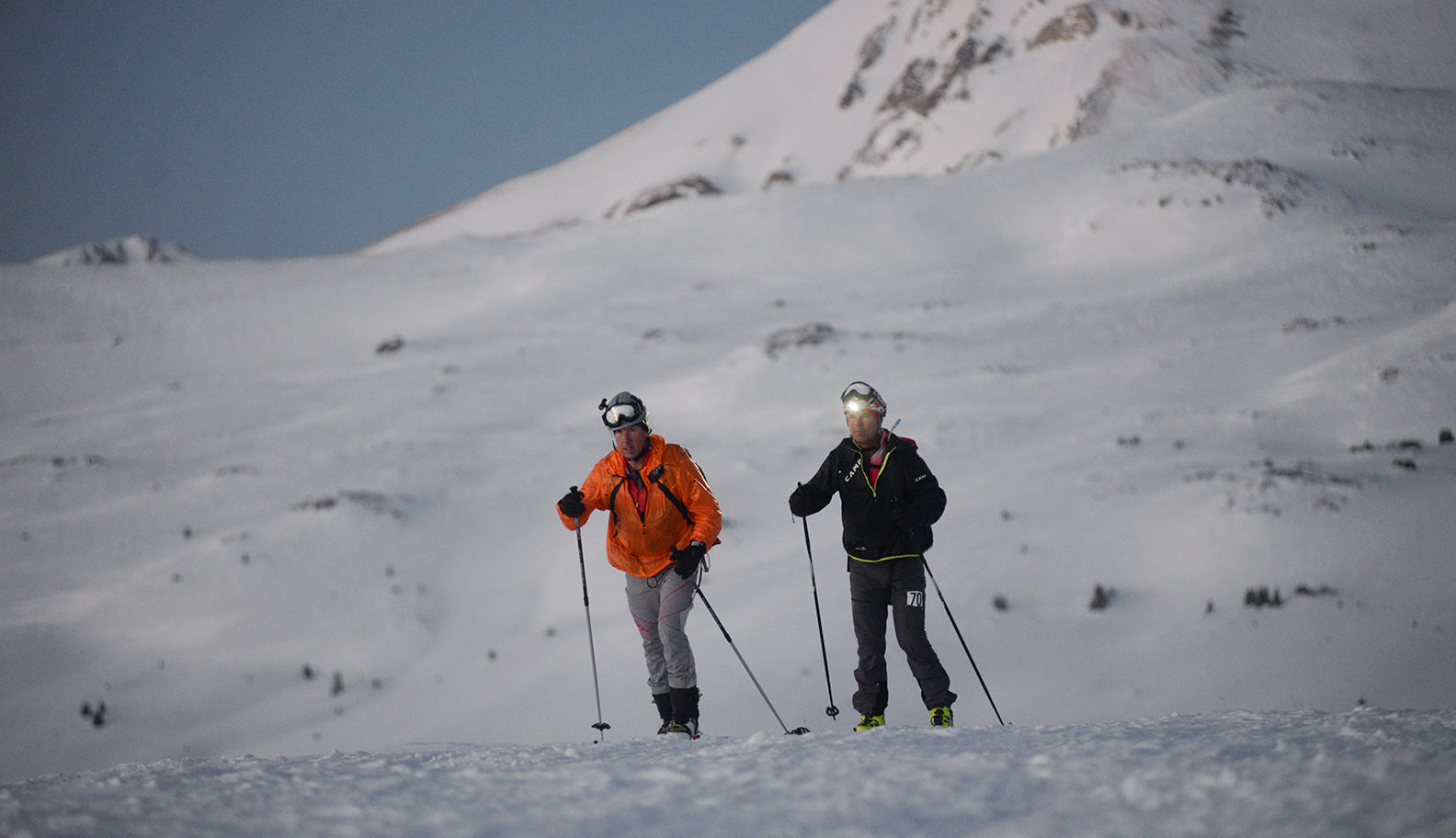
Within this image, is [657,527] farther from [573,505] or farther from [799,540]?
[799,540]

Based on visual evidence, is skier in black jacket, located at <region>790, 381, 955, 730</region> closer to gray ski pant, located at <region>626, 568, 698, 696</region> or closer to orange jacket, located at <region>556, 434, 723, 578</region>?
orange jacket, located at <region>556, 434, 723, 578</region>

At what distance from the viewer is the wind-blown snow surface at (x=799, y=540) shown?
3684 millimetres

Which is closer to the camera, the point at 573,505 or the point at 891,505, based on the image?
the point at 891,505

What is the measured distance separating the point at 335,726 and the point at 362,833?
8.48m

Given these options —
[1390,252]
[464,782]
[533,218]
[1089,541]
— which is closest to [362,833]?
[464,782]

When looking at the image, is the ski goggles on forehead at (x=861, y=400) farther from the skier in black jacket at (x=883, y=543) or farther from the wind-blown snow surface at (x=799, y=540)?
the wind-blown snow surface at (x=799, y=540)

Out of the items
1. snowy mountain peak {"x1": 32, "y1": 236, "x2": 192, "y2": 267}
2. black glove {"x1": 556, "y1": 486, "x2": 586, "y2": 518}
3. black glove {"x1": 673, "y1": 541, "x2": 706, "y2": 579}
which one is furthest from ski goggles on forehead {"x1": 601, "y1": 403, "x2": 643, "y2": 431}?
snowy mountain peak {"x1": 32, "y1": 236, "x2": 192, "y2": 267}

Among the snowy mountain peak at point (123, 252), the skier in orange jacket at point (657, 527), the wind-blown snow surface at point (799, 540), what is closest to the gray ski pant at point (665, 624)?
the skier in orange jacket at point (657, 527)

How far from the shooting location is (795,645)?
1019 centimetres

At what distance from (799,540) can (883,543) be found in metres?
7.77

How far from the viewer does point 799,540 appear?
13.4 metres

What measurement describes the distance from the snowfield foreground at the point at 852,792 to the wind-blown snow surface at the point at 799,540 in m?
0.03

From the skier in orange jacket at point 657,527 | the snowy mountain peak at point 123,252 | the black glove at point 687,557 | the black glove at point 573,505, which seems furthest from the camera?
the snowy mountain peak at point 123,252

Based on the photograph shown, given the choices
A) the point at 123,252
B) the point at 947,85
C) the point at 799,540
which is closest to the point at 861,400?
the point at 799,540
